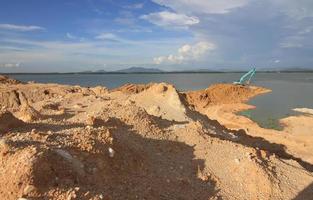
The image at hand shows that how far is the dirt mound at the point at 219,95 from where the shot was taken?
147 ft

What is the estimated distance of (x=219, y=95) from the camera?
49438 mm

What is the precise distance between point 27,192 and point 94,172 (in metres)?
1.46

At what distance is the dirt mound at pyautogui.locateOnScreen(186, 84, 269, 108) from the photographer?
44.9 metres

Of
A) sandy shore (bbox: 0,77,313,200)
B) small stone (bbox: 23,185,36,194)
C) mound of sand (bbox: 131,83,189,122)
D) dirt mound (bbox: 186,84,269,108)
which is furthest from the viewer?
dirt mound (bbox: 186,84,269,108)

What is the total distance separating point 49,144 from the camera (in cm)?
720

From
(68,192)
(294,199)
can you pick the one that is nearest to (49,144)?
(68,192)

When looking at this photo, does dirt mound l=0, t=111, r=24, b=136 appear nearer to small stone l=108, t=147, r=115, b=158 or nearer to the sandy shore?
the sandy shore

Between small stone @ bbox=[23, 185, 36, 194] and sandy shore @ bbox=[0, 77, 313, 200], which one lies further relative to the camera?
sandy shore @ bbox=[0, 77, 313, 200]

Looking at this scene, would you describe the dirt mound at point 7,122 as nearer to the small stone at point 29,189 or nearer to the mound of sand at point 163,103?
the small stone at point 29,189

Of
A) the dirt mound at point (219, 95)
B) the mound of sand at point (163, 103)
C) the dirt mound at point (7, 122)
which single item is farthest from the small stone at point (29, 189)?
the dirt mound at point (219, 95)

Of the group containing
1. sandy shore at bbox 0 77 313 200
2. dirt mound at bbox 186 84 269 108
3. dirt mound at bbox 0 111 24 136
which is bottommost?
dirt mound at bbox 186 84 269 108

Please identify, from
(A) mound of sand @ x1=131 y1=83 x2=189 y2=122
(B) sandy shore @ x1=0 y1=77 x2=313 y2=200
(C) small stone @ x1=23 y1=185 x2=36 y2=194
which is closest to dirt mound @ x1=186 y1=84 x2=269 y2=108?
(A) mound of sand @ x1=131 y1=83 x2=189 y2=122

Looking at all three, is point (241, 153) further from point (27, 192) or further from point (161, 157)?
point (27, 192)

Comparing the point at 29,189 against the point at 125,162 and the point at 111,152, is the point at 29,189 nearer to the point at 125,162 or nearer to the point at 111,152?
the point at 111,152
